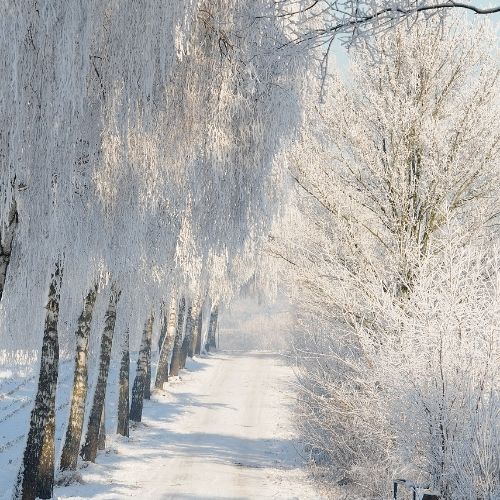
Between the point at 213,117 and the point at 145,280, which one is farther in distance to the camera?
the point at 145,280

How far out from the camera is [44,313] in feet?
39.2

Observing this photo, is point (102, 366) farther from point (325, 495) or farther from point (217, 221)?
point (217, 221)

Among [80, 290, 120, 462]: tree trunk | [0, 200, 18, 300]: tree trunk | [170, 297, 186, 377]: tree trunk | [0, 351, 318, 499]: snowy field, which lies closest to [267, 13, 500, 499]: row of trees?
[0, 351, 318, 499]: snowy field

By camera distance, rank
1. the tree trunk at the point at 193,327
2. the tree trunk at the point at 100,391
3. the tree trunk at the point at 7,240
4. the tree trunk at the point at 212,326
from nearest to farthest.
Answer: the tree trunk at the point at 7,240
the tree trunk at the point at 100,391
the tree trunk at the point at 193,327
the tree trunk at the point at 212,326

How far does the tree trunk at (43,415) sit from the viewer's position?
11867 millimetres

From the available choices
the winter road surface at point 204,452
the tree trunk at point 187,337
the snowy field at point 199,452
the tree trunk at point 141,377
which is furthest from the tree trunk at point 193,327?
the tree trunk at point 141,377

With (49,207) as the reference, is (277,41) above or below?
above

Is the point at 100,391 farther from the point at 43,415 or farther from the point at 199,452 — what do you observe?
the point at 43,415

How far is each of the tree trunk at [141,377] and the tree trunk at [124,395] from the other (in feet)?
7.24

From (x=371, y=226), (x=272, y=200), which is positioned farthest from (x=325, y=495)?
(x=272, y=200)

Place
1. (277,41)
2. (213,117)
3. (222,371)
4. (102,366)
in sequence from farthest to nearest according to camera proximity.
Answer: (222,371) → (102,366) → (213,117) → (277,41)

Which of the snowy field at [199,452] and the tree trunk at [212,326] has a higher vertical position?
the tree trunk at [212,326]

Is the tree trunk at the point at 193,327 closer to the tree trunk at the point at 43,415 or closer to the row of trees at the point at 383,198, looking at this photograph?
the row of trees at the point at 383,198

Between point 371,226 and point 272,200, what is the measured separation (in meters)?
2.70
